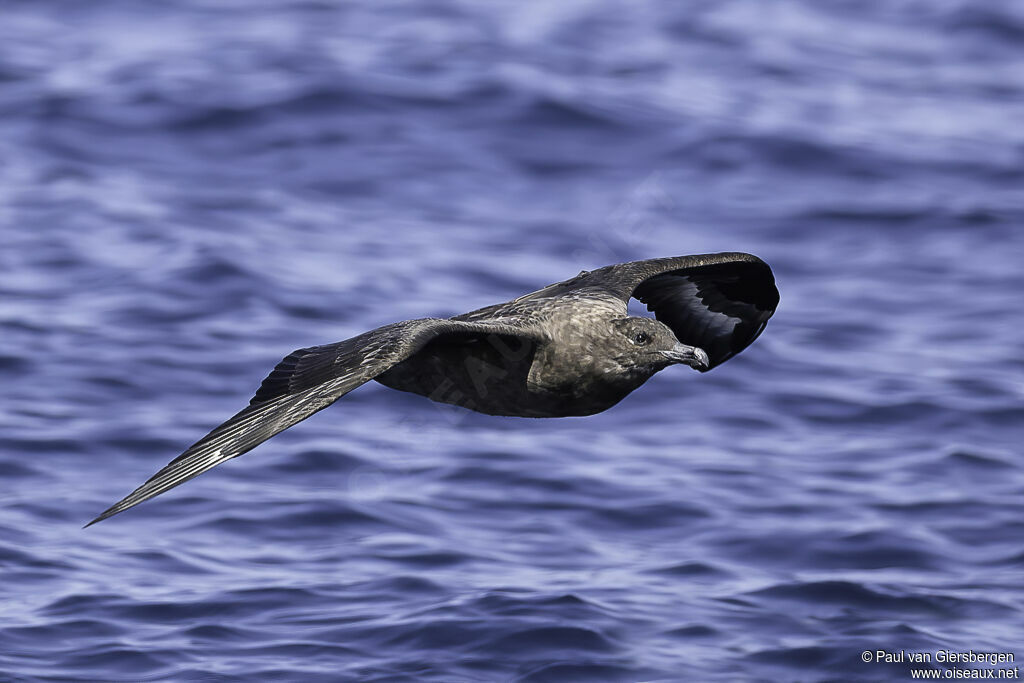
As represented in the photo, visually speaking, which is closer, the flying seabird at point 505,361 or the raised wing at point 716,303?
the flying seabird at point 505,361

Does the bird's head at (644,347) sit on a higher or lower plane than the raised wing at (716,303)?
Result: lower

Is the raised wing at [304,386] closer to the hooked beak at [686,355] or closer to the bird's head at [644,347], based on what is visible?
the bird's head at [644,347]

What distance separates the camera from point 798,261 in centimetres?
1423

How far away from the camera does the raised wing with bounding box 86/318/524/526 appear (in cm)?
584

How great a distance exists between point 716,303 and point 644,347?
6.79 ft

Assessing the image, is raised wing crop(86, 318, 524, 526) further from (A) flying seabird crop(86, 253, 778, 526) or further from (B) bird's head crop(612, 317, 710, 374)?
(B) bird's head crop(612, 317, 710, 374)

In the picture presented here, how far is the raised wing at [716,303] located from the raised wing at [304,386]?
2041 millimetres

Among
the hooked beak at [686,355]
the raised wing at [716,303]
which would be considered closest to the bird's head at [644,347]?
the hooked beak at [686,355]

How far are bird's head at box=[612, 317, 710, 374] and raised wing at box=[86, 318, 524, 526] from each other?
47cm

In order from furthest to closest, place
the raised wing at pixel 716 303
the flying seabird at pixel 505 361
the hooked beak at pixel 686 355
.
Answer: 1. the raised wing at pixel 716 303
2. the hooked beak at pixel 686 355
3. the flying seabird at pixel 505 361

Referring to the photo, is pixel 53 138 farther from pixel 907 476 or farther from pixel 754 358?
pixel 907 476

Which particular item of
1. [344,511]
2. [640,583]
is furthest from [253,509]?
[640,583]

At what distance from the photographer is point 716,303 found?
882 centimetres

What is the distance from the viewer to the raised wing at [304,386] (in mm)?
5844
